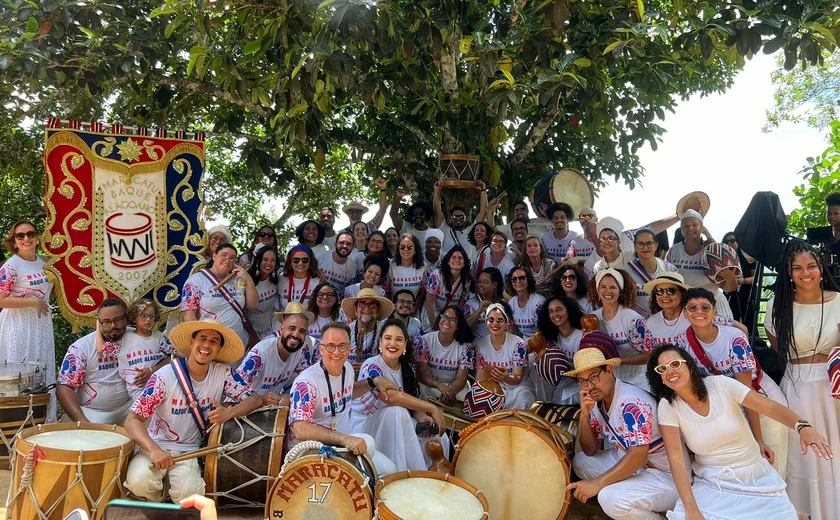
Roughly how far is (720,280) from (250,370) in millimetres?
4236

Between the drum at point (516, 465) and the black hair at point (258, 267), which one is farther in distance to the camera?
the black hair at point (258, 267)

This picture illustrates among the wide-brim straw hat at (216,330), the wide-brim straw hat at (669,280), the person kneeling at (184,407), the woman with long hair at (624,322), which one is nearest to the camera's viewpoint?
the person kneeling at (184,407)

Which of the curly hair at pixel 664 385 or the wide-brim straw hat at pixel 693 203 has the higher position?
the wide-brim straw hat at pixel 693 203

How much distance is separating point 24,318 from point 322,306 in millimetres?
2634

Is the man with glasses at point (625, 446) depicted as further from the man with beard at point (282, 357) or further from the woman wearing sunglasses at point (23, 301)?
the woman wearing sunglasses at point (23, 301)

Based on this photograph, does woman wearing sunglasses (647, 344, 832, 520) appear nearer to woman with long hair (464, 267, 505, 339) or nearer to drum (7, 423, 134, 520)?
woman with long hair (464, 267, 505, 339)

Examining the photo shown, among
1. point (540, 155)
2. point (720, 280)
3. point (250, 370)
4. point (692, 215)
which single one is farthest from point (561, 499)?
point (540, 155)

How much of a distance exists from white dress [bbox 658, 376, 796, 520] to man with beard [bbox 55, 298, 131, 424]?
4.16m

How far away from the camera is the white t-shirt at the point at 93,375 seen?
5242mm

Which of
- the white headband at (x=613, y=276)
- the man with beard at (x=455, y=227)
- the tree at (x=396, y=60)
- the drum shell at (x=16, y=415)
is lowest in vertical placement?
the drum shell at (x=16, y=415)

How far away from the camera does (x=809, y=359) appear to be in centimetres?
446

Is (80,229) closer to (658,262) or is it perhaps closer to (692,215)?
(658,262)

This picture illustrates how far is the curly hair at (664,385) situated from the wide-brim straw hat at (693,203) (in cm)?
351

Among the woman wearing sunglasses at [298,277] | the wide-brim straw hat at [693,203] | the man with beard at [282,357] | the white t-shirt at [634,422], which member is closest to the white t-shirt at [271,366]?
the man with beard at [282,357]
